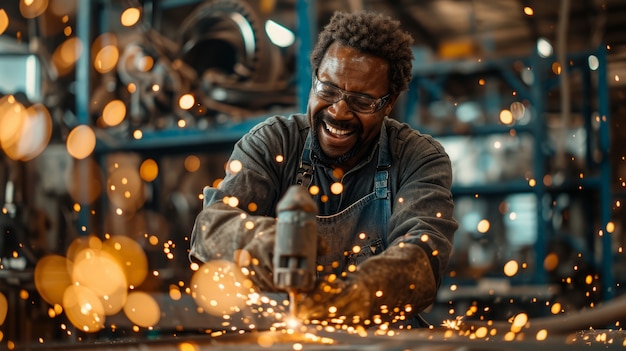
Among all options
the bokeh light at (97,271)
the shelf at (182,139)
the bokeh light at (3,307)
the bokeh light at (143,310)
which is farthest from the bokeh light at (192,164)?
the bokeh light at (143,310)

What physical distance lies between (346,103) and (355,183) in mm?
287

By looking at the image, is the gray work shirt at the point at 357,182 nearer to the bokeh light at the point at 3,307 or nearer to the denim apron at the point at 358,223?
the denim apron at the point at 358,223

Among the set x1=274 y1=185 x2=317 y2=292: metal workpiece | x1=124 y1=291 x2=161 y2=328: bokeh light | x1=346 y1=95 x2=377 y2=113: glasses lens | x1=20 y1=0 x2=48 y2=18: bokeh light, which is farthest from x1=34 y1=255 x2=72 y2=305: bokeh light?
x1=274 y1=185 x2=317 y2=292: metal workpiece

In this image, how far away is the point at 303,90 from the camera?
10.8 feet

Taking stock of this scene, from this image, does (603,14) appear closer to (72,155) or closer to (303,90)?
(303,90)

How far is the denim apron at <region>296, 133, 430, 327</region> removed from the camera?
2.08 metres

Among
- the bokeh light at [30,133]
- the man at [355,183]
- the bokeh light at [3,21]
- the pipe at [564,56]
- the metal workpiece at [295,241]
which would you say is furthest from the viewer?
the bokeh light at [3,21]

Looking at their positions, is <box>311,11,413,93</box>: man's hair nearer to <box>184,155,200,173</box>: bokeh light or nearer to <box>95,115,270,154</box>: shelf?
<box>95,115,270,154</box>: shelf

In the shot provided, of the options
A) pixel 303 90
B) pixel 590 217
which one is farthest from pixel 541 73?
pixel 303 90

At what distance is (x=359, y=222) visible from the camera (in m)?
2.12

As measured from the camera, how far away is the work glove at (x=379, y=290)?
1.51 metres

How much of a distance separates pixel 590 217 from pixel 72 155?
3.01 metres

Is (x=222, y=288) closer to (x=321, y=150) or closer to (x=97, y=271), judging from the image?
(x=321, y=150)

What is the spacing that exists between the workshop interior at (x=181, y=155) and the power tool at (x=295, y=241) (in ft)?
5.37
